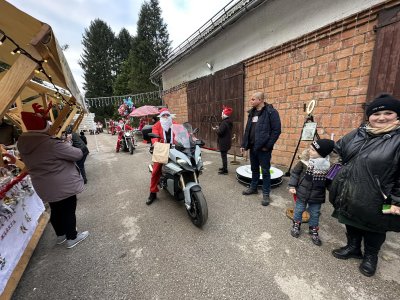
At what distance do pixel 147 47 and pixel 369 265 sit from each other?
24279 mm

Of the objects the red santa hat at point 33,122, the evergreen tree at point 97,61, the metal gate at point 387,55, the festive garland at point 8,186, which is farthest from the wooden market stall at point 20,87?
the evergreen tree at point 97,61

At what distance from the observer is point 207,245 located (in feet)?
7.29

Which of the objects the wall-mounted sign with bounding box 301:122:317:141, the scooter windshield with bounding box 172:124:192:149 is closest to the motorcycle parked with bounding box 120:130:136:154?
the scooter windshield with bounding box 172:124:192:149

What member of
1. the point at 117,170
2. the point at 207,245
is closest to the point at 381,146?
the point at 207,245

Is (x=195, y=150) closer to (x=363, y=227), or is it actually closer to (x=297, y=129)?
(x=363, y=227)

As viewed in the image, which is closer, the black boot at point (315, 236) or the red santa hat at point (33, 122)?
the red santa hat at point (33, 122)


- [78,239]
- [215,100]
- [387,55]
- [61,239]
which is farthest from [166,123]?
[215,100]

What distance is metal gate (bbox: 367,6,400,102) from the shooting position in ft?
9.00

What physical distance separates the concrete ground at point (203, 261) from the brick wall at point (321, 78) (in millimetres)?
1793

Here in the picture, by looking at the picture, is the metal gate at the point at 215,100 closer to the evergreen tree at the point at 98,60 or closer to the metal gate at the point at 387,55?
the metal gate at the point at 387,55

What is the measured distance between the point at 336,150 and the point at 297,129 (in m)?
2.58

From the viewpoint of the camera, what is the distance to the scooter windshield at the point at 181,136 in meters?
2.85

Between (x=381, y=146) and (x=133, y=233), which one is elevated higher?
(x=381, y=146)

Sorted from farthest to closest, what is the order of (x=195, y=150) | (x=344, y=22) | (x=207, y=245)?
(x=344, y=22), (x=195, y=150), (x=207, y=245)
